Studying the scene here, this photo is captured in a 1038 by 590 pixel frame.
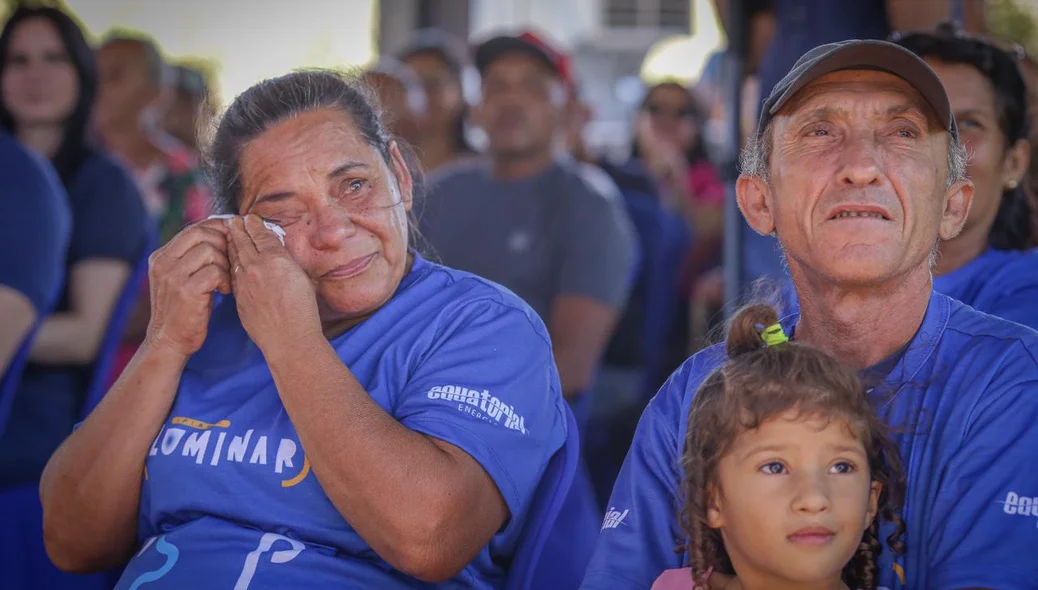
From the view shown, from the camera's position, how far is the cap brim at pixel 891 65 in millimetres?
1829

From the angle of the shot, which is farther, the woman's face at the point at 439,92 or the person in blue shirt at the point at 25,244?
the woman's face at the point at 439,92

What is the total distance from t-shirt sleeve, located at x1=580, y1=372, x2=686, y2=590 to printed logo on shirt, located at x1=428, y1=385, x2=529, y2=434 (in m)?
0.22

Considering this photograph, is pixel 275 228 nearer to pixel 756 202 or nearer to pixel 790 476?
pixel 756 202

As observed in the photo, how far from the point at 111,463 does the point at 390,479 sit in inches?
24.0

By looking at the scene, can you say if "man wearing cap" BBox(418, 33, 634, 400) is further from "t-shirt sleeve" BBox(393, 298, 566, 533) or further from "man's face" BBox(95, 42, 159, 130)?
"man's face" BBox(95, 42, 159, 130)

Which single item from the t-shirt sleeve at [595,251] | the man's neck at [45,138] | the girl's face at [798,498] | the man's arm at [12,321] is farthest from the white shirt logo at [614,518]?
the man's neck at [45,138]

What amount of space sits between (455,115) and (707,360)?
373 centimetres

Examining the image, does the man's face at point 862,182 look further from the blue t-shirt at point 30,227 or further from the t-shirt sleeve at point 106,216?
the t-shirt sleeve at point 106,216

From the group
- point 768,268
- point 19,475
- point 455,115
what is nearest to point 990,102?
point 768,268

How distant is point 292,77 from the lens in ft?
7.78

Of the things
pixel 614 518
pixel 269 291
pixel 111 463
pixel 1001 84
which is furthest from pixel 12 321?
pixel 1001 84

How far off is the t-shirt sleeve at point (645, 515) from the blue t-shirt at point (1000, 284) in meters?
0.74

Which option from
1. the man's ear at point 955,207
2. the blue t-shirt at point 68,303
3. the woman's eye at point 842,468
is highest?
the man's ear at point 955,207

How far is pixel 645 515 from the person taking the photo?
1909 mm
